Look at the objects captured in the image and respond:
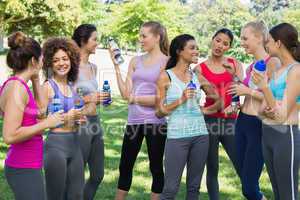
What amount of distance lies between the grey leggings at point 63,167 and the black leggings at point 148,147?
3.32 ft

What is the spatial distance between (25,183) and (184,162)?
1.58 m

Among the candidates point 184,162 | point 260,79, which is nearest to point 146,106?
point 184,162

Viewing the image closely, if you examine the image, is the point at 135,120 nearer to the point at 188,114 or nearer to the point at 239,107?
the point at 188,114

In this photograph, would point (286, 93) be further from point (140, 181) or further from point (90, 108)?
point (140, 181)

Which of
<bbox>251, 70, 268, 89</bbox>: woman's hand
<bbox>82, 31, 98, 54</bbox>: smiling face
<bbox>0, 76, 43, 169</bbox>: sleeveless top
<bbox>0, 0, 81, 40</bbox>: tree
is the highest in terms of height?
<bbox>0, 0, 81, 40</bbox>: tree

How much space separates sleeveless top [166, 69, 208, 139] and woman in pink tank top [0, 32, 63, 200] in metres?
1.25

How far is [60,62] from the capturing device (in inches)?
149

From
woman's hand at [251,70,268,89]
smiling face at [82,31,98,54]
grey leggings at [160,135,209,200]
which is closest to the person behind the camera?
woman's hand at [251,70,268,89]

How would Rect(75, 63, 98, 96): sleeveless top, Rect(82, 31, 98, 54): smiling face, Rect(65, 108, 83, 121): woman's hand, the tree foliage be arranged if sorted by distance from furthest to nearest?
1. the tree foliage
2. Rect(82, 31, 98, 54): smiling face
3. Rect(75, 63, 98, 96): sleeveless top
4. Rect(65, 108, 83, 121): woman's hand

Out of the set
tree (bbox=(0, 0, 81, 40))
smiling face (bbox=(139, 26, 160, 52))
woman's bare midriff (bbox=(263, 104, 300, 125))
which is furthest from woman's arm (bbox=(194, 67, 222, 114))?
tree (bbox=(0, 0, 81, 40))

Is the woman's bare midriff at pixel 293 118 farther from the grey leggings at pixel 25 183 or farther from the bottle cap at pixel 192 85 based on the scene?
the grey leggings at pixel 25 183

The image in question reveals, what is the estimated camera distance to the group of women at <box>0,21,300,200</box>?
3154mm

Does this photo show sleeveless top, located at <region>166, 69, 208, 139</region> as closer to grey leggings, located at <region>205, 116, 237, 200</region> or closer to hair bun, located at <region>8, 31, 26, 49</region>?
grey leggings, located at <region>205, 116, 237, 200</region>

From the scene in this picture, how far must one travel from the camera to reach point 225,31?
4801 millimetres
